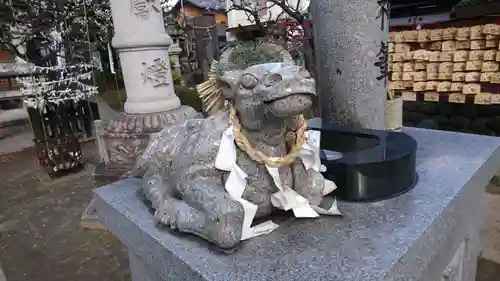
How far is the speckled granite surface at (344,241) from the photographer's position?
0.69 metres

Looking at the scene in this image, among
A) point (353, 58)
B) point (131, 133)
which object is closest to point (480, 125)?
point (353, 58)

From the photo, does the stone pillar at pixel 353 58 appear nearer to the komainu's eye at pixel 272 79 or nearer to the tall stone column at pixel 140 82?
the komainu's eye at pixel 272 79

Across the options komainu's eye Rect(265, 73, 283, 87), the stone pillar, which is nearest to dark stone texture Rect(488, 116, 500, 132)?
the stone pillar

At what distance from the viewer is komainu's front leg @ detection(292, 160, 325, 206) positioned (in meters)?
0.84

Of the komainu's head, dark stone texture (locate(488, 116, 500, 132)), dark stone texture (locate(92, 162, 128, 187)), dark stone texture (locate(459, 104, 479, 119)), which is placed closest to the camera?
the komainu's head

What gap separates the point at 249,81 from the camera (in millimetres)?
701

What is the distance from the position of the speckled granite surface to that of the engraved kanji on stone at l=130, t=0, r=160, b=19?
1.39m

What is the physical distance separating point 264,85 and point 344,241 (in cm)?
39

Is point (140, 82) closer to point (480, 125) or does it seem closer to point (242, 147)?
point (242, 147)

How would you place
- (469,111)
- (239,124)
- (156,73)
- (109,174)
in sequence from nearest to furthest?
(239,124), (156,73), (109,174), (469,111)

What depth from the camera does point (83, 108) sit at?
4887 mm

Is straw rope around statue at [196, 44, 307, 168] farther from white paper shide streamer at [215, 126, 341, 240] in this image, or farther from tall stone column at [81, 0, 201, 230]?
tall stone column at [81, 0, 201, 230]

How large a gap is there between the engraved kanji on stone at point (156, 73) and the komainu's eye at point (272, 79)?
174 centimetres

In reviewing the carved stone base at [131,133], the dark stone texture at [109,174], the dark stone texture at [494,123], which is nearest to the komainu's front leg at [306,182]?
the carved stone base at [131,133]
